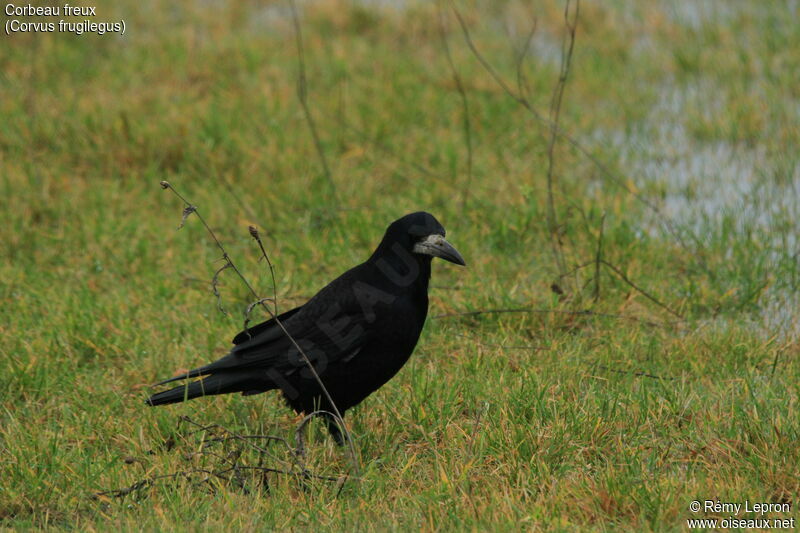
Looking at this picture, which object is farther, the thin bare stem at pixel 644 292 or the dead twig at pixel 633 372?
the thin bare stem at pixel 644 292

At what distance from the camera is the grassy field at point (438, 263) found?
400 cm

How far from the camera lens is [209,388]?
4.47 m

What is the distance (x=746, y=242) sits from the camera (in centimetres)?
633

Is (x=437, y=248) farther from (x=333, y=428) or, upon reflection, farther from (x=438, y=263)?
(x=438, y=263)

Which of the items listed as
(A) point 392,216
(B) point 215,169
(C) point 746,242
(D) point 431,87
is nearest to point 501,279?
(A) point 392,216

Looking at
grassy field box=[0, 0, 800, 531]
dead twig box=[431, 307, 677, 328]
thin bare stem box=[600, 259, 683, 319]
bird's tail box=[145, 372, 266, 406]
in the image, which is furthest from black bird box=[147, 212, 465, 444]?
thin bare stem box=[600, 259, 683, 319]

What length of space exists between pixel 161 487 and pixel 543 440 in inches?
57.2

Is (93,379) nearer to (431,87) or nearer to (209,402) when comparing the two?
(209,402)

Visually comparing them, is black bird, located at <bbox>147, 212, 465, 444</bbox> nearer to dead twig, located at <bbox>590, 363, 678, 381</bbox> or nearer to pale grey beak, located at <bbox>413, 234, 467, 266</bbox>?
pale grey beak, located at <bbox>413, 234, 467, 266</bbox>

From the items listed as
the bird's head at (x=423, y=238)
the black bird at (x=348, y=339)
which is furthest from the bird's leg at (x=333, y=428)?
the bird's head at (x=423, y=238)

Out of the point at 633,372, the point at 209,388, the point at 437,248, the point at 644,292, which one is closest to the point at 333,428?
the point at 209,388

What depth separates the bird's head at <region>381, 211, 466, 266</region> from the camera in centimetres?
448

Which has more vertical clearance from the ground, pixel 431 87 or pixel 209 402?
pixel 431 87

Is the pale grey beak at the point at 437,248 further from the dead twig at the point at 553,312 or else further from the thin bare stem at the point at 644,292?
the thin bare stem at the point at 644,292
